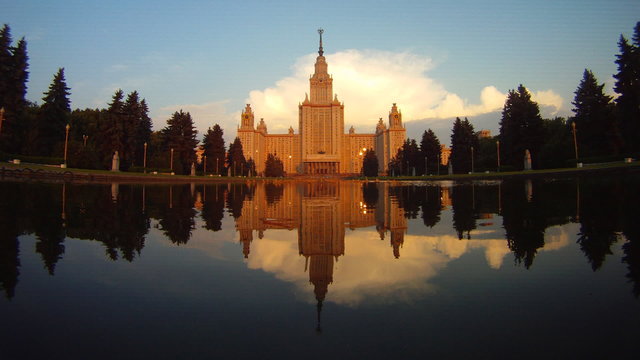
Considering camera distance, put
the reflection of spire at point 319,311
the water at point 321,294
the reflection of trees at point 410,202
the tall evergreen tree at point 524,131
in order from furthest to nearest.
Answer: the tall evergreen tree at point 524,131 → the reflection of trees at point 410,202 → the reflection of spire at point 319,311 → the water at point 321,294

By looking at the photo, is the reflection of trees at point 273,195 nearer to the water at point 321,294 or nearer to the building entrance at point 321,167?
the water at point 321,294

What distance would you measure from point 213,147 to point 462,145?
49.8 metres

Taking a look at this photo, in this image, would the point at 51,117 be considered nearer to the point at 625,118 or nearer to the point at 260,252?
the point at 260,252

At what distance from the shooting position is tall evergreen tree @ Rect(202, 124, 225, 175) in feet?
249

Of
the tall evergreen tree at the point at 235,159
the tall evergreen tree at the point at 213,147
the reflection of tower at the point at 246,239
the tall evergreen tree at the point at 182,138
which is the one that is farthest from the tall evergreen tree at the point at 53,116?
the reflection of tower at the point at 246,239

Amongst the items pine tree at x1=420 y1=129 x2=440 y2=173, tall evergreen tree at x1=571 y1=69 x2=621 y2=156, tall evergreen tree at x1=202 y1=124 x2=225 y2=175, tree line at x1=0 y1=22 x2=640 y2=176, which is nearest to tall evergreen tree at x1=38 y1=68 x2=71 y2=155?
tree line at x1=0 y1=22 x2=640 y2=176

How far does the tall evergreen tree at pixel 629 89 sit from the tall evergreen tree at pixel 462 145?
26.0 metres

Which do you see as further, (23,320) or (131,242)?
(131,242)

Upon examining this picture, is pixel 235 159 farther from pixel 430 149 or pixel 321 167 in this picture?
pixel 321 167

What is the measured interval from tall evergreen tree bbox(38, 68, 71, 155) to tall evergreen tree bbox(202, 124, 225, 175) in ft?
89.4

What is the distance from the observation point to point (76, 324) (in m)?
2.42

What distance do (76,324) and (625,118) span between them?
160ft

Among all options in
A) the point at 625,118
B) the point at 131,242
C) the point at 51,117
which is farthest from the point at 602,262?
the point at 51,117

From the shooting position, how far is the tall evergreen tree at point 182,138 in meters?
62.9
